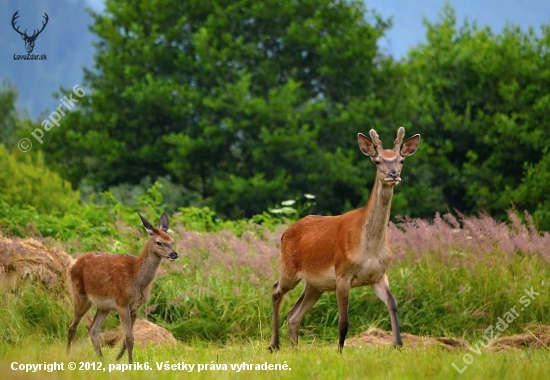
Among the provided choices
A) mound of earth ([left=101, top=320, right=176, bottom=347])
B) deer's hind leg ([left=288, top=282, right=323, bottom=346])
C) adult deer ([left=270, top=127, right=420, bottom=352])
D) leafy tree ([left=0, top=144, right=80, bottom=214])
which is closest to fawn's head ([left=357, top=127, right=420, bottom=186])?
adult deer ([left=270, top=127, right=420, bottom=352])

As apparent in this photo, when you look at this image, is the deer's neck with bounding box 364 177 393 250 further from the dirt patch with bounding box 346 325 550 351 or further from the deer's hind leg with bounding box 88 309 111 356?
the deer's hind leg with bounding box 88 309 111 356

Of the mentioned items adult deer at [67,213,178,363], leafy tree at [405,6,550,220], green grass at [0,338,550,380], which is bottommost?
green grass at [0,338,550,380]

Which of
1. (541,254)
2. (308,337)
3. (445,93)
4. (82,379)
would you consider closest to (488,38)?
(445,93)

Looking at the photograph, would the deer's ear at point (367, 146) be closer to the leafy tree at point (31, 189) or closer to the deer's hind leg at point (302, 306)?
the deer's hind leg at point (302, 306)

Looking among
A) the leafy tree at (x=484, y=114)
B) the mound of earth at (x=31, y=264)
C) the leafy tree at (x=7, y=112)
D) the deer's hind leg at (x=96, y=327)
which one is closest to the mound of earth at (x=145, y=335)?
the mound of earth at (x=31, y=264)

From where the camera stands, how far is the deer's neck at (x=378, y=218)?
30.8 feet

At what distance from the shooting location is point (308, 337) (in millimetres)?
12242

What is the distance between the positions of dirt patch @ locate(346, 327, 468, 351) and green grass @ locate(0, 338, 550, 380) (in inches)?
28.7

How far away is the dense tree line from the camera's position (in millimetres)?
28359

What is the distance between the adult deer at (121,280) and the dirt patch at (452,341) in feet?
8.82

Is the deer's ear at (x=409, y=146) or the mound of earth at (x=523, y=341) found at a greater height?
the deer's ear at (x=409, y=146)

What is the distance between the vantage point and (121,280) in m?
9.23

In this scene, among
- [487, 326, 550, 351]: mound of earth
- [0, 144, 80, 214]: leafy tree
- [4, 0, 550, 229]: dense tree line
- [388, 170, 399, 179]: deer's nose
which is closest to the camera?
[388, 170, 399, 179]: deer's nose

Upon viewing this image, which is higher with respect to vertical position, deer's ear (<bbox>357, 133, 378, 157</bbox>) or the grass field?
deer's ear (<bbox>357, 133, 378, 157</bbox>)
